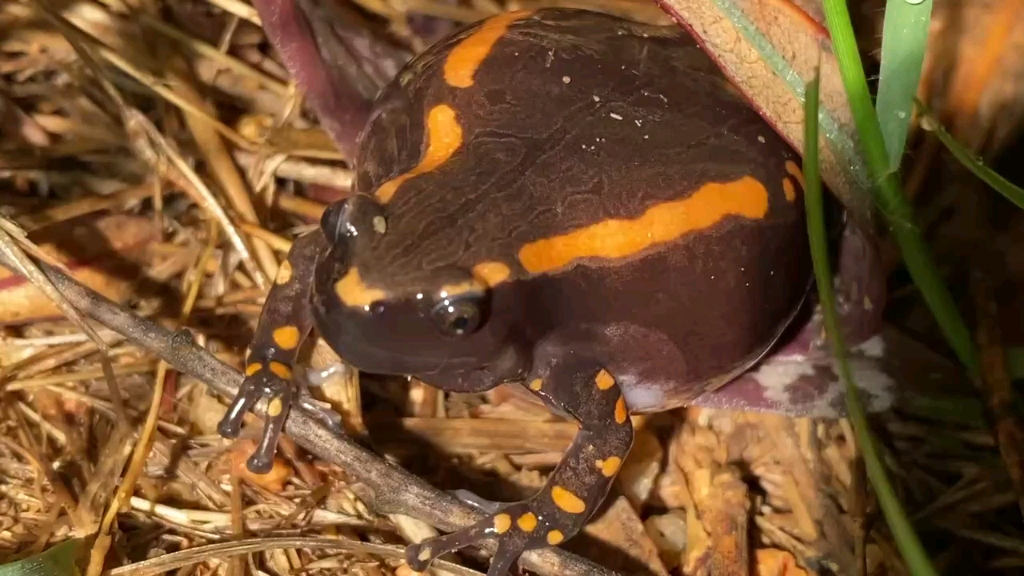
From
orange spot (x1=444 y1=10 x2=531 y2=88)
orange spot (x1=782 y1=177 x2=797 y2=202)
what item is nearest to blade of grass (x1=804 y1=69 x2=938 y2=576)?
orange spot (x1=782 y1=177 x2=797 y2=202)

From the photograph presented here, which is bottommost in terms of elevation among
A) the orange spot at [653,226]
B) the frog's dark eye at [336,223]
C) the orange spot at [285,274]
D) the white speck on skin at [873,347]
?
the white speck on skin at [873,347]

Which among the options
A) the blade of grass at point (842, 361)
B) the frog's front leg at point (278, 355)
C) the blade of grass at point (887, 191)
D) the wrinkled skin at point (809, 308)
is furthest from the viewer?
the wrinkled skin at point (809, 308)

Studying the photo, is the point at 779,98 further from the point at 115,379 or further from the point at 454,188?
the point at 115,379

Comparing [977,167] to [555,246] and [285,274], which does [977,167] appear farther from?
[285,274]

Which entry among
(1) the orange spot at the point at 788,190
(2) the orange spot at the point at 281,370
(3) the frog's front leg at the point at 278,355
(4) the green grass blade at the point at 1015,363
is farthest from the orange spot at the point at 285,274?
(4) the green grass blade at the point at 1015,363

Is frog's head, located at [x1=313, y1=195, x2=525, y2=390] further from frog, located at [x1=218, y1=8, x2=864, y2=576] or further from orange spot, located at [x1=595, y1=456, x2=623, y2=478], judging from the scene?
orange spot, located at [x1=595, y1=456, x2=623, y2=478]

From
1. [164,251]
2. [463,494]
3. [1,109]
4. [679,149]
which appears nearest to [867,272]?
[679,149]

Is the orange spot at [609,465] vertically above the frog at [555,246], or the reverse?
the frog at [555,246]

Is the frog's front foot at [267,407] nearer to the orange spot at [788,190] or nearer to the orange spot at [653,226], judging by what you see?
the orange spot at [653,226]
